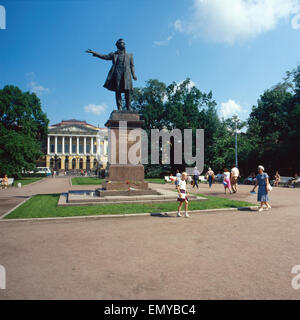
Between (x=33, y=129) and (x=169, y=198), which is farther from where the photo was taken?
(x=33, y=129)

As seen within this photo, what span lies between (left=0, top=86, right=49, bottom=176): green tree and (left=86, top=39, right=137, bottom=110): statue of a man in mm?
31175

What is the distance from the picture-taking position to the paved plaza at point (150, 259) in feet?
11.3

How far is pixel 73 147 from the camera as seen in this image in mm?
98375

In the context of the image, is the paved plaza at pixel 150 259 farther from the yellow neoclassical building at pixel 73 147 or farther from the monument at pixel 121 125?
the yellow neoclassical building at pixel 73 147

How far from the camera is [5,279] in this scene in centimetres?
386

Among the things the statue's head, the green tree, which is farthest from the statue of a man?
the green tree

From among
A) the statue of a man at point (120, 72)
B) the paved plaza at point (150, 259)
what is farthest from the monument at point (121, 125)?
the paved plaza at point (150, 259)

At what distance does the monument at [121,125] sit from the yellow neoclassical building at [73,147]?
3138 inches

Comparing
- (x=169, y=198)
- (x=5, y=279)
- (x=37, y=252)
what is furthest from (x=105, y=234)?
(x=169, y=198)

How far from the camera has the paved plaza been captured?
11.3 feet

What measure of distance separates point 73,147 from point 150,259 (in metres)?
98.2

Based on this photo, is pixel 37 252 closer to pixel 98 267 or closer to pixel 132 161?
pixel 98 267

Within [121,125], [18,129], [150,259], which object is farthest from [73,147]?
[150,259]

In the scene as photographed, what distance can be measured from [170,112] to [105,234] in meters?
38.6
